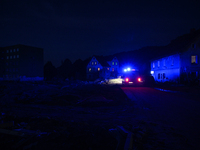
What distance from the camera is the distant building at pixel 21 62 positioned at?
203 ft

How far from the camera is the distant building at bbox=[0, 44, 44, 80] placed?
2441 inches

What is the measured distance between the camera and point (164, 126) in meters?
5.45

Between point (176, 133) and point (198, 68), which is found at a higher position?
point (198, 68)

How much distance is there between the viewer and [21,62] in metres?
61.8

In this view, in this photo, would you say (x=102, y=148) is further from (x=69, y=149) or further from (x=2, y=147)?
(x=2, y=147)

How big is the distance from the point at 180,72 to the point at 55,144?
26.9 m

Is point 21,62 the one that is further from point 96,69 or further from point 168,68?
point 168,68

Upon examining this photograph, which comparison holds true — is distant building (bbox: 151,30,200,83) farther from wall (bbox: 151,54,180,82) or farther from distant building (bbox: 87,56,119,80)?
distant building (bbox: 87,56,119,80)

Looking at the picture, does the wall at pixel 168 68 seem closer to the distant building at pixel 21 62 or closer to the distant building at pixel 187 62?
the distant building at pixel 187 62

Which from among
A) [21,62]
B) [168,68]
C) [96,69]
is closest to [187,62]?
[168,68]

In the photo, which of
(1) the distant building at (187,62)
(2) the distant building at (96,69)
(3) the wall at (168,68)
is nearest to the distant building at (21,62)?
(2) the distant building at (96,69)

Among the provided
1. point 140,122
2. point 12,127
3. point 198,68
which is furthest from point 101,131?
point 198,68

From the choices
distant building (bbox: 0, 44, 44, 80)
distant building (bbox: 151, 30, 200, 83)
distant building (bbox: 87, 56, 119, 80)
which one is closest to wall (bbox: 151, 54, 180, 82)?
distant building (bbox: 151, 30, 200, 83)

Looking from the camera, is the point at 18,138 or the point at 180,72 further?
the point at 180,72
